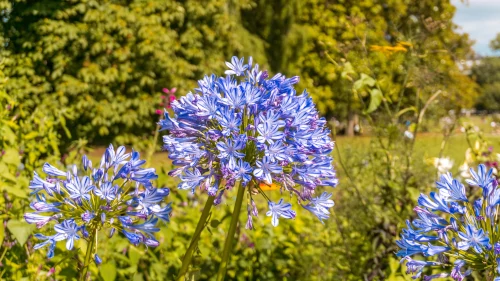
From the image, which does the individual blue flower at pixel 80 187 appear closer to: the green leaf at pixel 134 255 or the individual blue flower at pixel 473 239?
the individual blue flower at pixel 473 239

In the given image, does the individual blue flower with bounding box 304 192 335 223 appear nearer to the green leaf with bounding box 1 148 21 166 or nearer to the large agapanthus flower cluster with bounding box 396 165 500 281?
the large agapanthus flower cluster with bounding box 396 165 500 281

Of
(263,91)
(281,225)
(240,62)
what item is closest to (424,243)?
(263,91)

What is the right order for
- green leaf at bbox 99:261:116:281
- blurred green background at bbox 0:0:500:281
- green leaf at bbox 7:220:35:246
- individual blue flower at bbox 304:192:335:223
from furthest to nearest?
blurred green background at bbox 0:0:500:281
green leaf at bbox 99:261:116:281
green leaf at bbox 7:220:35:246
individual blue flower at bbox 304:192:335:223

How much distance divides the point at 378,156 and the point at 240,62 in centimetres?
271

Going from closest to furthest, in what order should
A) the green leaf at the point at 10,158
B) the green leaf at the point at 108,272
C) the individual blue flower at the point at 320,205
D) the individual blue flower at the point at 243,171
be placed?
the individual blue flower at the point at 243,171 < the individual blue flower at the point at 320,205 < the green leaf at the point at 108,272 < the green leaf at the point at 10,158

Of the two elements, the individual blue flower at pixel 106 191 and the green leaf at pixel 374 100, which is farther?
the green leaf at pixel 374 100

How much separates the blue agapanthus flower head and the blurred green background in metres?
0.33

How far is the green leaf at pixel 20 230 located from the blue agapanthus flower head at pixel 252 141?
106cm

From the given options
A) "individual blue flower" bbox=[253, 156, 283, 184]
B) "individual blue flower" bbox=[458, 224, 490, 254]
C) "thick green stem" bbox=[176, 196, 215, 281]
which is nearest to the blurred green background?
"thick green stem" bbox=[176, 196, 215, 281]

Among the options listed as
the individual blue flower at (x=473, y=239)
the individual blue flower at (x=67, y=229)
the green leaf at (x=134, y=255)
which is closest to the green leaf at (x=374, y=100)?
the green leaf at (x=134, y=255)

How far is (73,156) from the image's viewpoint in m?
3.93

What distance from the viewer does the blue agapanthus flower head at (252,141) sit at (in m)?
1.51

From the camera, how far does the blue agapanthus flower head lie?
1509 mm

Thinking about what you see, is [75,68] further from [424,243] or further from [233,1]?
[424,243]
